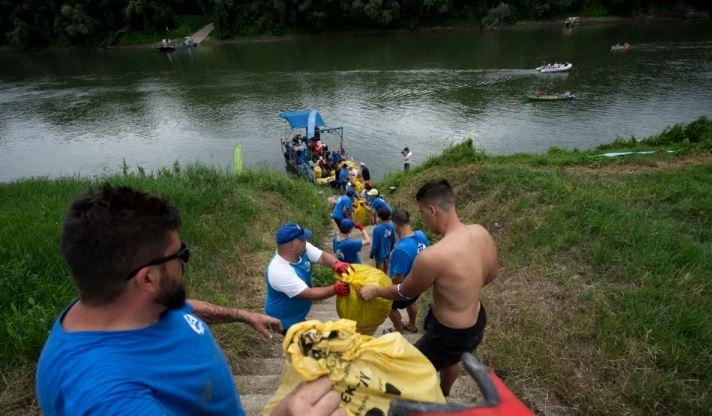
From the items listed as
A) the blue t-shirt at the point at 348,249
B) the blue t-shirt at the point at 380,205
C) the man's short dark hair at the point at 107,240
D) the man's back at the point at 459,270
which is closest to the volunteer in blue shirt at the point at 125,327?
the man's short dark hair at the point at 107,240

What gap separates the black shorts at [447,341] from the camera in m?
2.97

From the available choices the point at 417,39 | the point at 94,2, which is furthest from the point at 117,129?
the point at 94,2

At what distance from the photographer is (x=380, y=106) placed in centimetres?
2758

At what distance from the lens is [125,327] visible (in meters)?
1.55

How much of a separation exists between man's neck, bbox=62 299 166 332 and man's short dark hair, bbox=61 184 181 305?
0.03 m

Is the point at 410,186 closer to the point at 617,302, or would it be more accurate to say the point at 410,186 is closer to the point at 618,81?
the point at 617,302

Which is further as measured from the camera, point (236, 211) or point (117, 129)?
point (117, 129)

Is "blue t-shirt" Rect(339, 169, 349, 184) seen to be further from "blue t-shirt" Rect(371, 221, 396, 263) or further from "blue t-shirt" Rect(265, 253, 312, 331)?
"blue t-shirt" Rect(265, 253, 312, 331)

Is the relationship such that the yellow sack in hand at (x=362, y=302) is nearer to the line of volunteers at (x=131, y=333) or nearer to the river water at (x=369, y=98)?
the line of volunteers at (x=131, y=333)

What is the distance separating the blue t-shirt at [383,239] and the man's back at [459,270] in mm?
2950

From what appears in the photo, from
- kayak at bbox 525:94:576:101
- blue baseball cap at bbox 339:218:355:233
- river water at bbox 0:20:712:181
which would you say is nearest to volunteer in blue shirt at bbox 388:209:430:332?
blue baseball cap at bbox 339:218:355:233

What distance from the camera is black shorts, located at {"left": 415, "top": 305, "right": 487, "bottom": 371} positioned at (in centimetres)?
297

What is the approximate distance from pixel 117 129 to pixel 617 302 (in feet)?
95.5

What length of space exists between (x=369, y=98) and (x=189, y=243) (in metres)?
25.4
